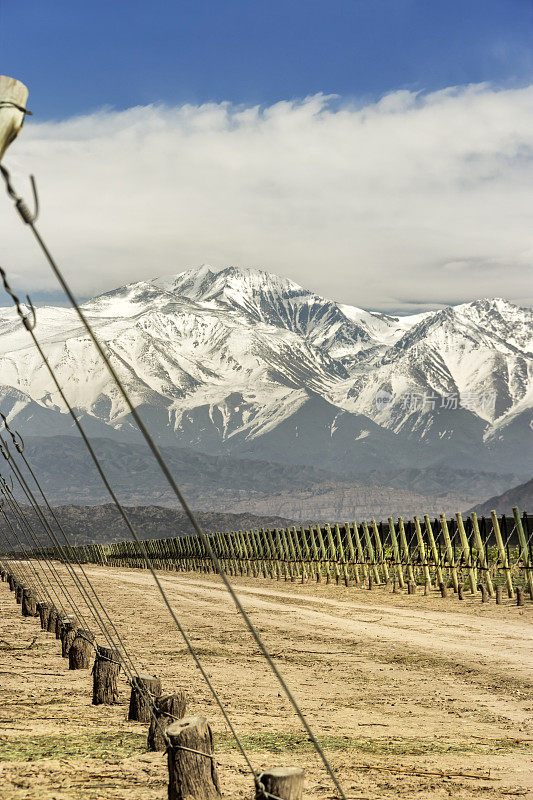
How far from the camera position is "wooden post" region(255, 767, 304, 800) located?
172 inches

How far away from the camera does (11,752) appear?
21.1ft

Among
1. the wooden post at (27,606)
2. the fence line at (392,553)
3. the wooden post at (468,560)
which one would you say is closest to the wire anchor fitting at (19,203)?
the fence line at (392,553)

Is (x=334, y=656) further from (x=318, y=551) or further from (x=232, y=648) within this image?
(x=318, y=551)

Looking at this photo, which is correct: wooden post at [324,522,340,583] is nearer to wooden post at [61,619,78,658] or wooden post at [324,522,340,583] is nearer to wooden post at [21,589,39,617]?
wooden post at [21,589,39,617]

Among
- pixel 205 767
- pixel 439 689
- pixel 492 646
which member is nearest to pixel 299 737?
pixel 205 767

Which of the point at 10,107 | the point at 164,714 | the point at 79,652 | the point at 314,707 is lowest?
the point at 314,707

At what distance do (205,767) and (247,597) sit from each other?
75.6ft

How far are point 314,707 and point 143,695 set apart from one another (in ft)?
8.85

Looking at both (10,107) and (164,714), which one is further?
(164,714)

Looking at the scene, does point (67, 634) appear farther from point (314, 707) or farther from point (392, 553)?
point (392, 553)

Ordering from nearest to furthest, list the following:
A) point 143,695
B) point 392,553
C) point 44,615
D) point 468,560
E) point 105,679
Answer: point 143,695
point 105,679
point 44,615
point 468,560
point 392,553

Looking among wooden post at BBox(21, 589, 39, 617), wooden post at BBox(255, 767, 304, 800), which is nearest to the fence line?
wooden post at BBox(21, 589, 39, 617)

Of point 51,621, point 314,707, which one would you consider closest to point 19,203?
point 314,707

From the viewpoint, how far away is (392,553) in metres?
30.9
